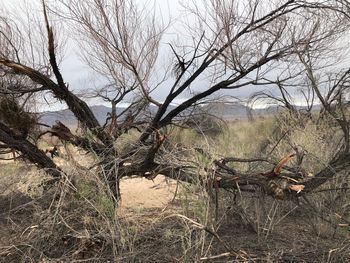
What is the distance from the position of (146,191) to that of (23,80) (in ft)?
11.7

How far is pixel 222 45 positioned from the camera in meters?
8.00

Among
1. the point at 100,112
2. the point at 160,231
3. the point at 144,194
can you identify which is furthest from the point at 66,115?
the point at 160,231

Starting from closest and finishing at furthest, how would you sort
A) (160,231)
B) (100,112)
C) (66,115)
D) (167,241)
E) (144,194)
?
(167,241) → (160,231) → (66,115) → (100,112) → (144,194)

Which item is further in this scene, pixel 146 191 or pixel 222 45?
pixel 146 191

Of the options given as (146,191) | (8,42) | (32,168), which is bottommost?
(146,191)

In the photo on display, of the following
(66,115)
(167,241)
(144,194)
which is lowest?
(144,194)

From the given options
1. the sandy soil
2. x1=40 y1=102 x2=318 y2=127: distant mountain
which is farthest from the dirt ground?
x1=40 y1=102 x2=318 y2=127: distant mountain

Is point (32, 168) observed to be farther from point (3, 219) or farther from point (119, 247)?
point (119, 247)

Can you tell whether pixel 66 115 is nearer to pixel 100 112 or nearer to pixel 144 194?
pixel 100 112

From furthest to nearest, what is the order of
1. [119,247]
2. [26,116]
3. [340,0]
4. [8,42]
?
[8,42], [26,116], [340,0], [119,247]

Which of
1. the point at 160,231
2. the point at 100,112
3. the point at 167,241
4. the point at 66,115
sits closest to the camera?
the point at 167,241

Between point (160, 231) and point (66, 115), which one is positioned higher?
point (66, 115)

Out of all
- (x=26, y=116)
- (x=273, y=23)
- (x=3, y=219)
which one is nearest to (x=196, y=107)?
(x=273, y=23)

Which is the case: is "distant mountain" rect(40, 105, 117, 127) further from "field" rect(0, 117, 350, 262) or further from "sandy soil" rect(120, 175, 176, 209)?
"field" rect(0, 117, 350, 262)
